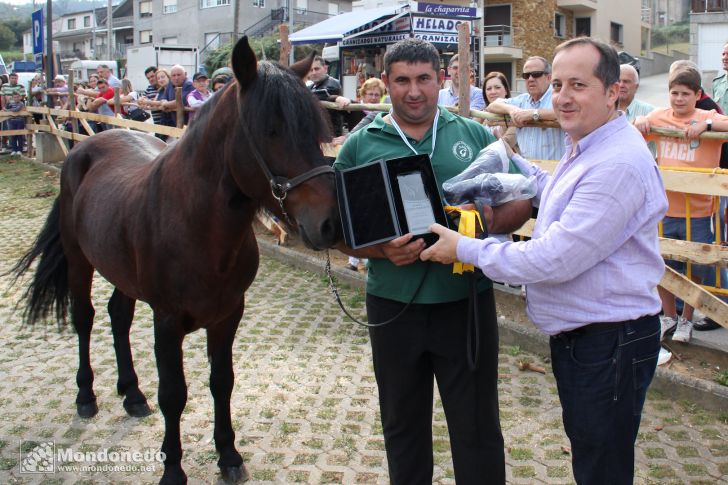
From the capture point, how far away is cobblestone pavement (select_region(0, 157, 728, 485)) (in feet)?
11.1

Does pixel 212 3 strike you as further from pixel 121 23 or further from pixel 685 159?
pixel 685 159

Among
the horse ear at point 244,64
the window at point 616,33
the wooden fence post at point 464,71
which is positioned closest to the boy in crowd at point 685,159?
the wooden fence post at point 464,71

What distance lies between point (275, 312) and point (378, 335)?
3.63 m

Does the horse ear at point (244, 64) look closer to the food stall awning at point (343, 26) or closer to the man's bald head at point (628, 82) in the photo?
the man's bald head at point (628, 82)

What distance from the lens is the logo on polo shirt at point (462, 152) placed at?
7.86ft

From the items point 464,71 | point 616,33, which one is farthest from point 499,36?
point 464,71

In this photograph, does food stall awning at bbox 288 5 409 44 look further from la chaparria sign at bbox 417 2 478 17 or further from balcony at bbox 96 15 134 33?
balcony at bbox 96 15 134 33

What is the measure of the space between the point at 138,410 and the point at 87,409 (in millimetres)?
347

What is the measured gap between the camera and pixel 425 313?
237 centimetres

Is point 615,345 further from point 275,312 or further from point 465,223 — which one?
point 275,312

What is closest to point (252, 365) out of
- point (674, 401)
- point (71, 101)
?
point (674, 401)

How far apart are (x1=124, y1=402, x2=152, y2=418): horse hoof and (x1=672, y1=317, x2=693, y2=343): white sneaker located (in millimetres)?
3635

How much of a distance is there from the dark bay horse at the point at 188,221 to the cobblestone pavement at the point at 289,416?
0.27 meters

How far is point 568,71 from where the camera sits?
1925mm
